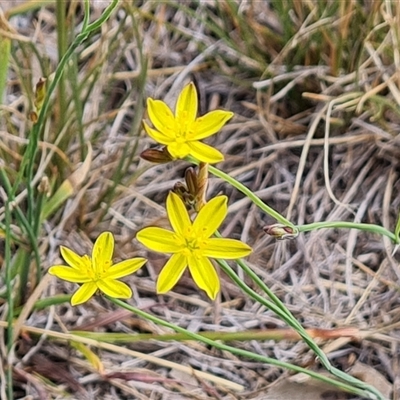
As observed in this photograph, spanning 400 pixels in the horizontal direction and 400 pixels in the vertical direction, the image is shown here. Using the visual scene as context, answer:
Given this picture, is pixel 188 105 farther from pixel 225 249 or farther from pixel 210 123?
pixel 225 249

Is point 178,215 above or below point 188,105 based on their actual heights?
below

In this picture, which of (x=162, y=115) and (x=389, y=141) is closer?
(x=162, y=115)

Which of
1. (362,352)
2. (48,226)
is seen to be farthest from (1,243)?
(362,352)

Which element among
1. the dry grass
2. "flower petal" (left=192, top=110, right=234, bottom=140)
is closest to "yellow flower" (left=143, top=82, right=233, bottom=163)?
"flower petal" (left=192, top=110, right=234, bottom=140)

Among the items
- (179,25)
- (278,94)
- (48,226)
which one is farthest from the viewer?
(179,25)

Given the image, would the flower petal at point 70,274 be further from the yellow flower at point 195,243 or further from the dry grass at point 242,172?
the dry grass at point 242,172

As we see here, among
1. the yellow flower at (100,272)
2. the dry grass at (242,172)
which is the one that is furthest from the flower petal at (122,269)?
the dry grass at (242,172)

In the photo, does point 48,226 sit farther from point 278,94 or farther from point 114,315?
point 278,94

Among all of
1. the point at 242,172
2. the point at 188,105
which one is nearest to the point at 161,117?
the point at 188,105
